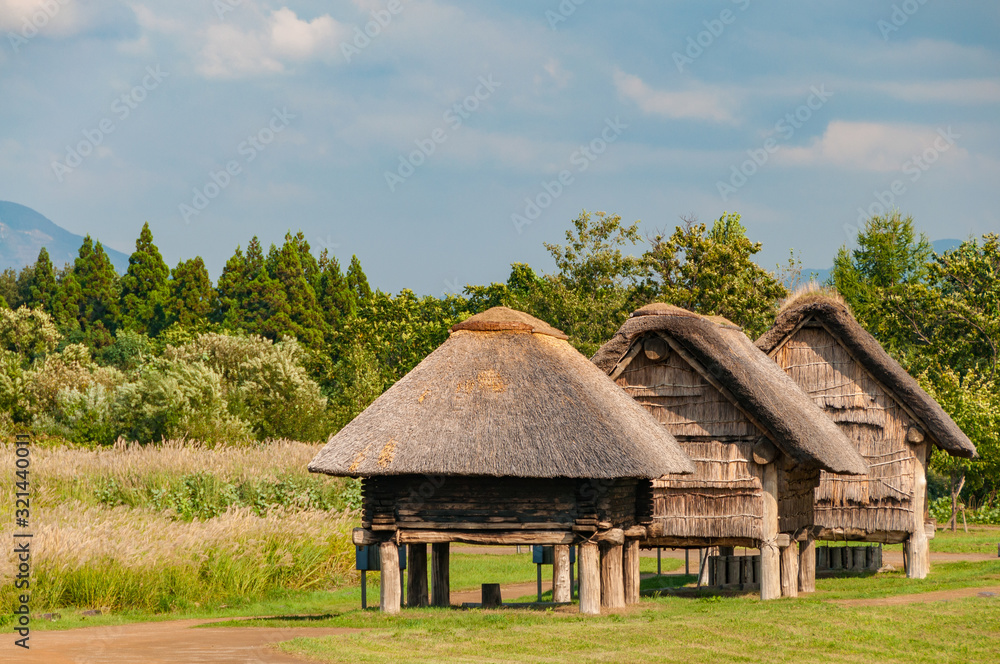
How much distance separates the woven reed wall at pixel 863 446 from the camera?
24.7m

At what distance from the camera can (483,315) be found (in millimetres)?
18984

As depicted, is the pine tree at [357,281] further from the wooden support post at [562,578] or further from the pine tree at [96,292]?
the wooden support post at [562,578]

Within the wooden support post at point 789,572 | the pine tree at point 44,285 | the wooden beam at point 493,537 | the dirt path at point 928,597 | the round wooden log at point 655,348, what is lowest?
the dirt path at point 928,597

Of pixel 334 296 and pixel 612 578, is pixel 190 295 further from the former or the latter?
pixel 612 578

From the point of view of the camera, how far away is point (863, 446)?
2491cm

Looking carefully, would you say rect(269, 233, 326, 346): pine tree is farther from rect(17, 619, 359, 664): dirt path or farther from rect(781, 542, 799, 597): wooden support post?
rect(17, 619, 359, 664): dirt path

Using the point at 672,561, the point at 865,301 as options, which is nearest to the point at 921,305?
the point at 865,301

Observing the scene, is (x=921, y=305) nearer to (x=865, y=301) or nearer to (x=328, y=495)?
(x=865, y=301)

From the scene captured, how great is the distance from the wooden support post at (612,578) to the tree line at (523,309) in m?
19.2

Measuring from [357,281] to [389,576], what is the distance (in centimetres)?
6059

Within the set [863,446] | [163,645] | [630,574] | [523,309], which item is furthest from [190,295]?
[163,645]

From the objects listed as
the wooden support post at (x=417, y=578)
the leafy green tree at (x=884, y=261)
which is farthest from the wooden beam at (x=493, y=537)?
the leafy green tree at (x=884, y=261)

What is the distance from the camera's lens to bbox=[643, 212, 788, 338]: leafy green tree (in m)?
39.4

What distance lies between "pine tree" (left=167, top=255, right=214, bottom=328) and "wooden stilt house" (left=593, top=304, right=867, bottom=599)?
52872 mm
